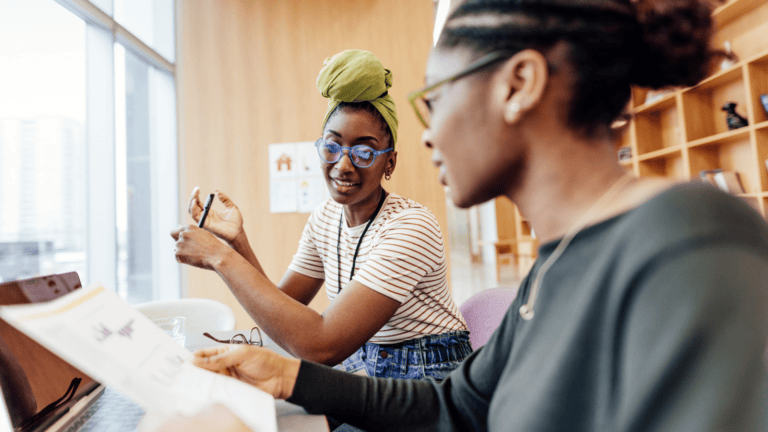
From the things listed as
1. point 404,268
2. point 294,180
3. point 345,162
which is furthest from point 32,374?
point 294,180

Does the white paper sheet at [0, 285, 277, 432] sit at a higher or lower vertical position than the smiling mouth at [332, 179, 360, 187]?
lower

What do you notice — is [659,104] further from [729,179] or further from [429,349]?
[429,349]

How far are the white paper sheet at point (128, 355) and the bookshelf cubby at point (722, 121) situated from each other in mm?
2611

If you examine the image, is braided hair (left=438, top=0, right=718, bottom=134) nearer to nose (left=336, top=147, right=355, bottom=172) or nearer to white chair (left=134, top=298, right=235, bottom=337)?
nose (left=336, top=147, right=355, bottom=172)

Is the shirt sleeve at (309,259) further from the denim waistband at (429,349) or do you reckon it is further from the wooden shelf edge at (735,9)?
the wooden shelf edge at (735,9)

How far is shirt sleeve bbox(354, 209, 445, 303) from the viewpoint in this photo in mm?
1117

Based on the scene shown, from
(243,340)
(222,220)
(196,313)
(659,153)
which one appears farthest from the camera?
(659,153)

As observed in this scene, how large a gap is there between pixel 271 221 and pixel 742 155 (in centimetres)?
383

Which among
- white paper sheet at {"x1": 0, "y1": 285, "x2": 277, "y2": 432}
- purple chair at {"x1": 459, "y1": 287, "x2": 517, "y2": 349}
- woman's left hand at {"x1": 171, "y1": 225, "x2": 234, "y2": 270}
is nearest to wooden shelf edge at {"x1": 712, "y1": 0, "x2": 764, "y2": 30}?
purple chair at {"x1": 459, "y1": 287, "x2": 517, "y2": 349}

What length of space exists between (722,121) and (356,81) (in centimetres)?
379

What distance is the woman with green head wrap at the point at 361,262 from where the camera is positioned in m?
1.05

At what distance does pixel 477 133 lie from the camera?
1.89ft

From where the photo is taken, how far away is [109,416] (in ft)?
2.54

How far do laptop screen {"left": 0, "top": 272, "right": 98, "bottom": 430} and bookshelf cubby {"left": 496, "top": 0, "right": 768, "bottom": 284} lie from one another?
275 centimetres
